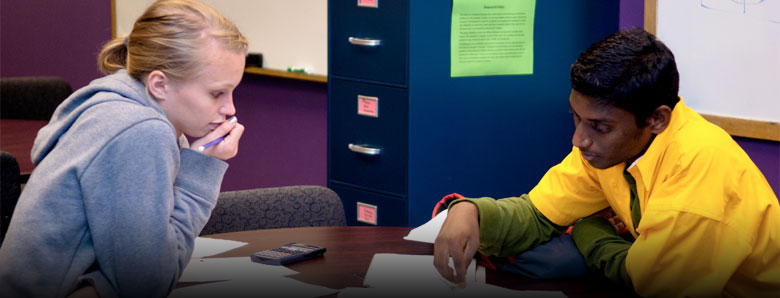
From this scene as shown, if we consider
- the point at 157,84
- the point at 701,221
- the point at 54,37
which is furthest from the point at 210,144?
the point at 54,37

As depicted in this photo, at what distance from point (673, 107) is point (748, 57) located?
978mm

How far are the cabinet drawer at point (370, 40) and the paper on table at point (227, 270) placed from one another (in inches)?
48.2

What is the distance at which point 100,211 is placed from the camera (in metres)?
1.44

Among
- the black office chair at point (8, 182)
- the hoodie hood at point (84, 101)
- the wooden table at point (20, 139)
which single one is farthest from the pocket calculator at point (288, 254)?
the wooden table at point (20, 139)

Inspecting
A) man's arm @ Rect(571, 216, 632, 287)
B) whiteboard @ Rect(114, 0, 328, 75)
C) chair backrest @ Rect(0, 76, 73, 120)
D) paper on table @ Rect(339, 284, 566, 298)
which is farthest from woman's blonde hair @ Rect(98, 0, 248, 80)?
chair backrest @ Rect(0, 76, 73, 120)

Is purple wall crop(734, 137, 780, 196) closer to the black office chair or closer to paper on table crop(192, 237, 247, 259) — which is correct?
A: paper on table crop(192, 237, 247, 259)

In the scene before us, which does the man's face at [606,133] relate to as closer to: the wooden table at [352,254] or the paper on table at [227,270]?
the wooden table at [352,254]

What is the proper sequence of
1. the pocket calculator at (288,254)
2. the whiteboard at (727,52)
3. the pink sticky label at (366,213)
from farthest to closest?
1. the pink sticky label at (366,213)
2. the whiteboard at (727,52)
3. the pocket calculator at (288,254)

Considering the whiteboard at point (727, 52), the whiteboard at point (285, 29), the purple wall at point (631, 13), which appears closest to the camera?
the whiteboard at point (727, 52)

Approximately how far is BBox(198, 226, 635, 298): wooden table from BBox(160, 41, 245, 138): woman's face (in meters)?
0.32

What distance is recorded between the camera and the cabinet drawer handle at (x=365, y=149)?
118 inches

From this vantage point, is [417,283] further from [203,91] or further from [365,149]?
[365,149]

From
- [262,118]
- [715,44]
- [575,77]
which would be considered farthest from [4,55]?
[575,77]

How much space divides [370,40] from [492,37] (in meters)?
0.39
